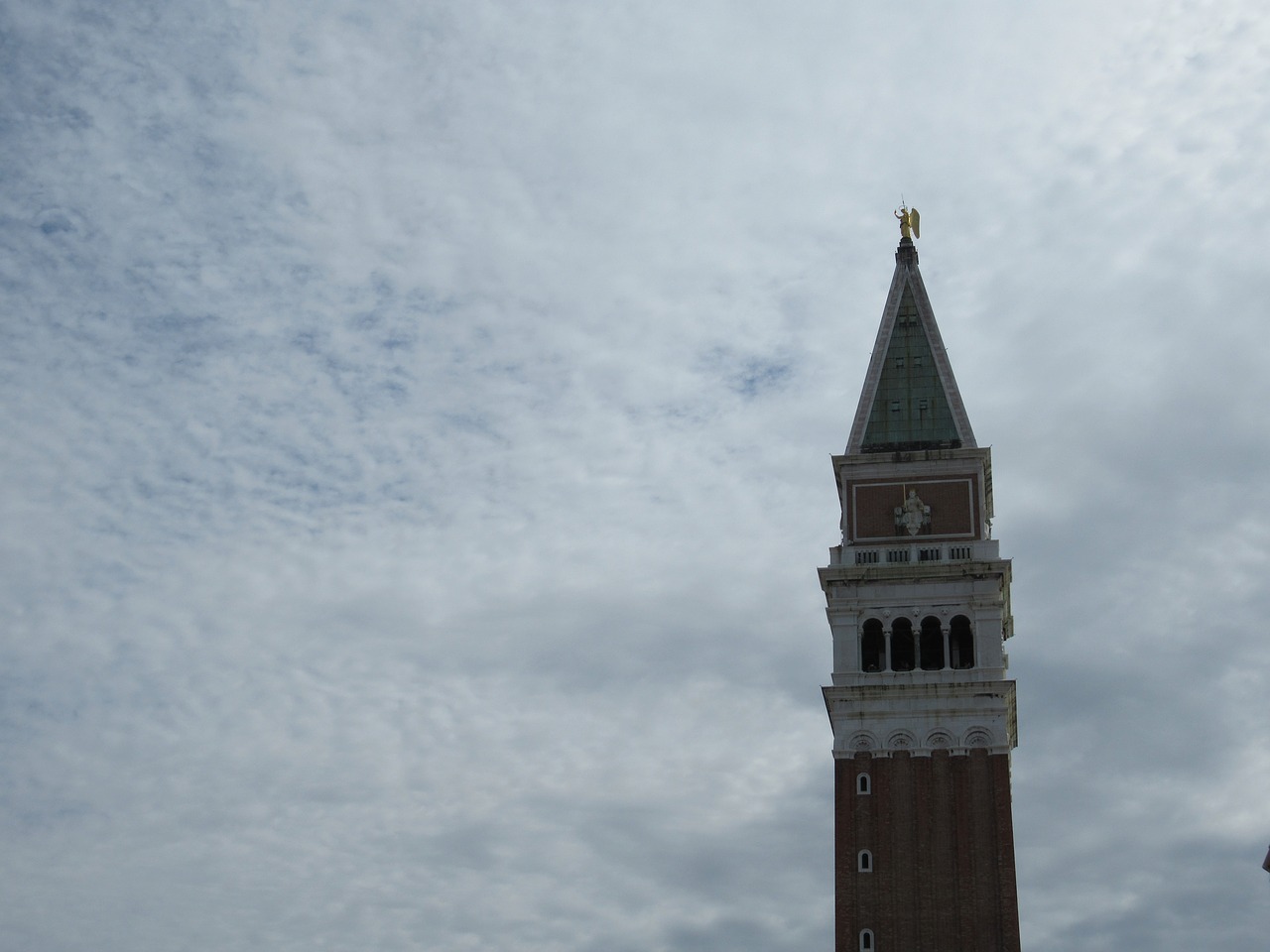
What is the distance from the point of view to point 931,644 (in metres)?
76.9

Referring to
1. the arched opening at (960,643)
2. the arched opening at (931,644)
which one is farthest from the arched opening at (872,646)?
the arched opening at (960,643)

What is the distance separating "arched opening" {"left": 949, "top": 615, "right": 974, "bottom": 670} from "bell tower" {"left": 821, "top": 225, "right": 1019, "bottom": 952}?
0.05m

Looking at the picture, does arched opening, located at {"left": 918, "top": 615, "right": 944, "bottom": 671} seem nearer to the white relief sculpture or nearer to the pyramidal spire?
the white relief sculpture

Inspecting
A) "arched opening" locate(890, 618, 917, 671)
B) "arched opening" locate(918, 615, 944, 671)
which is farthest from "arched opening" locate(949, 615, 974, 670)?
"arched opening" locate(890, 618, 917, 671)

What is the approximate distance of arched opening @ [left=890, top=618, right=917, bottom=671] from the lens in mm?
75500

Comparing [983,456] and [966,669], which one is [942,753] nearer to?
[966,669]

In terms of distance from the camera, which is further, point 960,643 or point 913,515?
point 913,515

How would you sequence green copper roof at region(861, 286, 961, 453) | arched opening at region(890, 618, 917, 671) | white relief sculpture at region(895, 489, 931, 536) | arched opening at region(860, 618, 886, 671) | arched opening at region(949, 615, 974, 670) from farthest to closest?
green copper roof at region(861, 286, 961, 453) → white relief sculpture at region(895, 489, 931, 536) → arched opening at region(860, 618, 886, 671) → arched opening at region(890, 618, 917, 671) → arched opening at region(949, 615, 974, 670)

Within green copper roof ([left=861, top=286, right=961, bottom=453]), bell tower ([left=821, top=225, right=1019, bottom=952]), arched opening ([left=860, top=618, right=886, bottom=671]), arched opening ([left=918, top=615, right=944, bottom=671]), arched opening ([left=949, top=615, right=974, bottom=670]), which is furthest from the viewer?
green copper roof ([left=861, top=286, right=961, bottom=453])

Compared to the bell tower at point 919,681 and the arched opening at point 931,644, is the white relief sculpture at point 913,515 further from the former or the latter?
the arched opening at point 931,644

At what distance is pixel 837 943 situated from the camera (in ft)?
232

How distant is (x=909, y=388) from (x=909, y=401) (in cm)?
76

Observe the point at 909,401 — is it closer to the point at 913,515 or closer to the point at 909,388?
the point at 909,388

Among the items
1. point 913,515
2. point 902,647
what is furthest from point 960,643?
point 913,515
